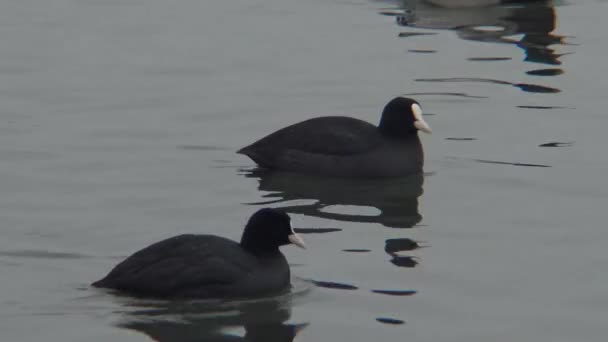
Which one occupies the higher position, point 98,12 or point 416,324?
point 98,12

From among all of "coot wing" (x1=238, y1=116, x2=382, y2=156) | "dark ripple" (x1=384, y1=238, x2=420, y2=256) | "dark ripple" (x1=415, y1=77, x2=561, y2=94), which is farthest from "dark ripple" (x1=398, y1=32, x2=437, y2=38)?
"dark ripple" (x1=384, y1=238, x2=420, y2=256)

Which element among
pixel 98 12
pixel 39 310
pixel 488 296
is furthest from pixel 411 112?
pixel 98 12

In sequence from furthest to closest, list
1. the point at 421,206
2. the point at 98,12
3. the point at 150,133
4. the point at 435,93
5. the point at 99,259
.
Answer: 1. the point at 98,12
2. the point at 435,93
3. the point at 150,133
4. the point at 421,206
5. the point at 99,259

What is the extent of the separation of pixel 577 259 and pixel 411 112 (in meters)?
3.39

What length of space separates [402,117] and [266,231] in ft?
14.0

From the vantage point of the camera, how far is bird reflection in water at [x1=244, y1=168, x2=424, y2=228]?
48.4 feet

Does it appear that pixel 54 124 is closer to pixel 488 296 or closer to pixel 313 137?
pixel 313 137

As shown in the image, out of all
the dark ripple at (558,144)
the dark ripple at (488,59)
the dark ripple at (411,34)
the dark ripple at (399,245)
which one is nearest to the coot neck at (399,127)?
the dark ripple at (558,144)

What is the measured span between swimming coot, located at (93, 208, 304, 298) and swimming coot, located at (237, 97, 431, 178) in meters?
3.84

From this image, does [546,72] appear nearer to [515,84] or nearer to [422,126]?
[515,84]

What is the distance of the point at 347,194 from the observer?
Answer: 15.6m

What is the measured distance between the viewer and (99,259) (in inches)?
508

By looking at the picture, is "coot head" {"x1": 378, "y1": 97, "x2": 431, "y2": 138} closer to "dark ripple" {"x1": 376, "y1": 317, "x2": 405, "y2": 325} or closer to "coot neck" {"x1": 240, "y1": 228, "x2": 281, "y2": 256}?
"coot neck" {"x1": 240, "y1": 228, "x2": 281, "y2": 256}

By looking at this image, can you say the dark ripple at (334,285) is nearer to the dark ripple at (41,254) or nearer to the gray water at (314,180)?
the gray water at (314,180)
